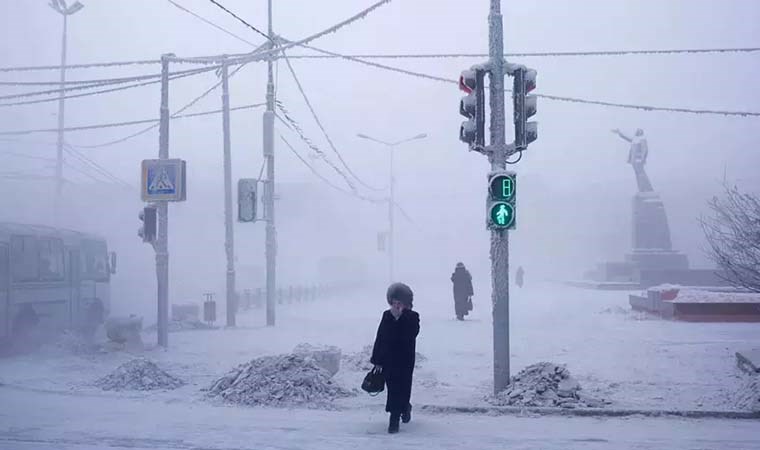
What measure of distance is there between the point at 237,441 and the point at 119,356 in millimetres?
9194

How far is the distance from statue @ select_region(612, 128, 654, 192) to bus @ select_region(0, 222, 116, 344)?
1372 inches

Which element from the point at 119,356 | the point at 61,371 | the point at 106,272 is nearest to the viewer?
the point at 61,371

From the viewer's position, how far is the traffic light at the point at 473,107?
11.0m

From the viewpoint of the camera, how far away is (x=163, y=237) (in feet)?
59.4

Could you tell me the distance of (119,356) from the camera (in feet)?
55.5

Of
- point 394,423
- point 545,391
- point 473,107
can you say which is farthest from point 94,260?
point 394,423

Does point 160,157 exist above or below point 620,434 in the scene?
above

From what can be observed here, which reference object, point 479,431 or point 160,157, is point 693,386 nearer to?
point 479,431

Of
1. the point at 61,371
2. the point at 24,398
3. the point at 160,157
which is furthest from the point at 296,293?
the point at 24,398

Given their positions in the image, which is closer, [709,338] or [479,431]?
[479,431]

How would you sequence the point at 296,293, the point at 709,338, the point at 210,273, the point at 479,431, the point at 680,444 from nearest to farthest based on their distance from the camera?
the point at 680,444 < the point at 479,431 < the point at 709,338 < the point at 296,293 < the point at 210,273

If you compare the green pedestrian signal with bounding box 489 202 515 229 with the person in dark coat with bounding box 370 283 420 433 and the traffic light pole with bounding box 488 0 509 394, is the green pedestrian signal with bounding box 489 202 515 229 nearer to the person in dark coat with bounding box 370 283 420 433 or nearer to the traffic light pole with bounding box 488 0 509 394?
the traffic light pole with bounding box 488 0 509 394

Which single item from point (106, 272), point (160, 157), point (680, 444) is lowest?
point (680, 444)

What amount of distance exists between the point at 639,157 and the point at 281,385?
42.7m
